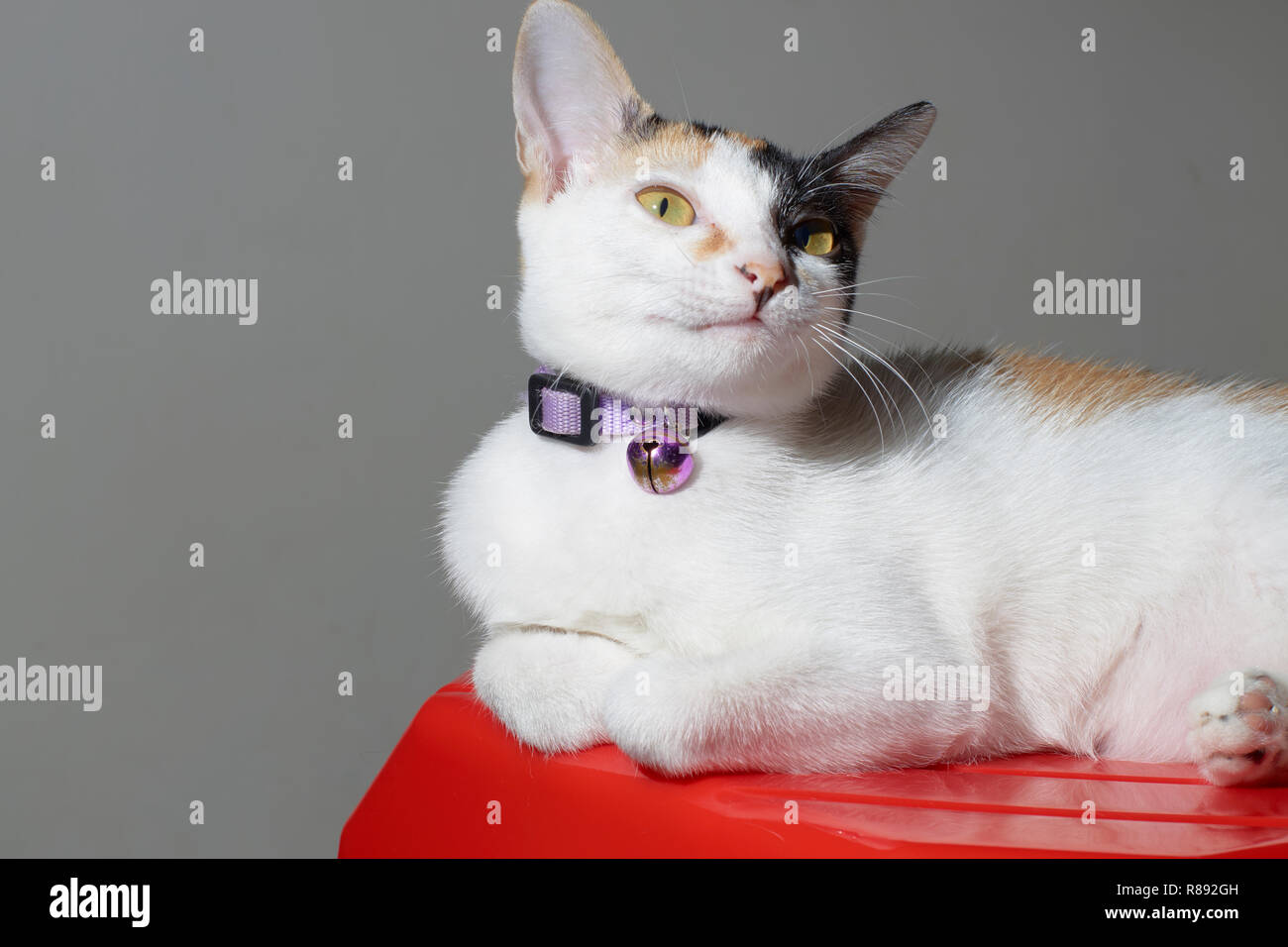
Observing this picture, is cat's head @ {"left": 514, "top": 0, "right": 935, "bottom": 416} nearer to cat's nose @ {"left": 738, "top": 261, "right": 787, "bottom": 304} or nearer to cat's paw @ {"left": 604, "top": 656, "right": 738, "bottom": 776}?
cat's nose @ {"left": 738, "top": 261, "right": 787, "bottom": 304}

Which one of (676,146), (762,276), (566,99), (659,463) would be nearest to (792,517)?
(659,463)

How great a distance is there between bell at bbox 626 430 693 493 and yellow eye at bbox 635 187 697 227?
0.25 m

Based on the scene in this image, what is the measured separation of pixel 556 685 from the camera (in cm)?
126

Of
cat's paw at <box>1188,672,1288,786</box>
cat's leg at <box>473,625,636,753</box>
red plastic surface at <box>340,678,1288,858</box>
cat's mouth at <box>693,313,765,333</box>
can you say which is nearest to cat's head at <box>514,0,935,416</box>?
cat's mouth at <box>693,313,765,333</box>

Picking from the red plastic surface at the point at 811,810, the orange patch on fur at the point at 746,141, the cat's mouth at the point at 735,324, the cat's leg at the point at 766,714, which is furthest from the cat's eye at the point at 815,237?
the red plastic surface at the point at 811,810

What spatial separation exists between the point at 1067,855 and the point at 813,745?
29 cm

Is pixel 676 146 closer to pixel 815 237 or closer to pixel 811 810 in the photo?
pixel 815 237

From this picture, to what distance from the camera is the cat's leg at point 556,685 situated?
4.11 feet

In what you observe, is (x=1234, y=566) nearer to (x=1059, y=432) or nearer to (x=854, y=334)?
(x=1059, y=432)

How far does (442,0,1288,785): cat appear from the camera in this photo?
1.18m

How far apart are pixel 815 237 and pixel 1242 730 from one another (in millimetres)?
732

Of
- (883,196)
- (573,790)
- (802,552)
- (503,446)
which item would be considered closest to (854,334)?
(883,196)

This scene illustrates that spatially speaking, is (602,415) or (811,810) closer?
(811,810)
